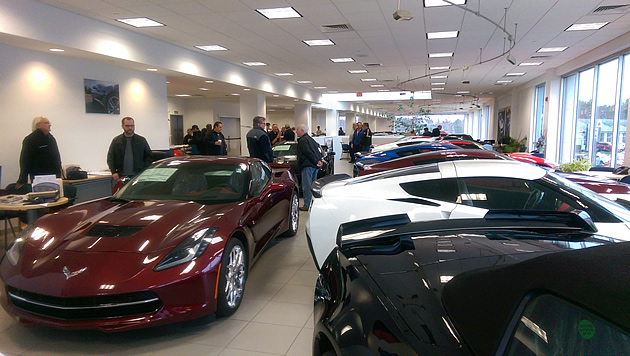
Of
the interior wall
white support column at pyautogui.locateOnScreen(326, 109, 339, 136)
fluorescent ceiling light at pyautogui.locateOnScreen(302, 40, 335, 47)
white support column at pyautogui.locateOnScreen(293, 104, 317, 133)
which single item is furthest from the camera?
white support column at pyautogui.locateOnScreen(326, 109, 339, 136)

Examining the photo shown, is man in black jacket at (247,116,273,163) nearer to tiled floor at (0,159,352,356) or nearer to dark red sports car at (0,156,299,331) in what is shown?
dark red sports car at (0,156,299,331)

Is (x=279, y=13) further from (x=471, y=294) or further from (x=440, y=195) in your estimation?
(x=471, y=294)

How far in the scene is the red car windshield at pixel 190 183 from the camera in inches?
148

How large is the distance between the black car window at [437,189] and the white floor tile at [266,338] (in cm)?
149

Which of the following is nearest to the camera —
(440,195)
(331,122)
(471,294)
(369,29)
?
(471,294)

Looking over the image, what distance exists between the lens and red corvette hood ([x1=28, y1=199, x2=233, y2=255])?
278 centimetres

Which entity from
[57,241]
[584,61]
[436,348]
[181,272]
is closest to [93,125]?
[57,241]

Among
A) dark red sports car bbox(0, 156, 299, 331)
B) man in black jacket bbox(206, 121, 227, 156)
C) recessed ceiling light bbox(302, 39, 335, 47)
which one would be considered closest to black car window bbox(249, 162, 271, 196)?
dark red sports car bbox(0, 156, 299, 331)

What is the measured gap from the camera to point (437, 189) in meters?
3.36

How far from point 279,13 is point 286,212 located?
3860 millimetres

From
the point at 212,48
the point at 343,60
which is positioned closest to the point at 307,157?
the point at 212,48

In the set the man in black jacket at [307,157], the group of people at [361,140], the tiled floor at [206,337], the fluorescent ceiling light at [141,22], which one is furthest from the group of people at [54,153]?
the group of people at [361,140]

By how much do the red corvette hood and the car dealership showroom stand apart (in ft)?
0.07

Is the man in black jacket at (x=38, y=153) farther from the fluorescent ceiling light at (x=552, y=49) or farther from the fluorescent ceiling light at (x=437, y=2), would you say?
the fluorescent ceiling light at (x=552, y=49)
